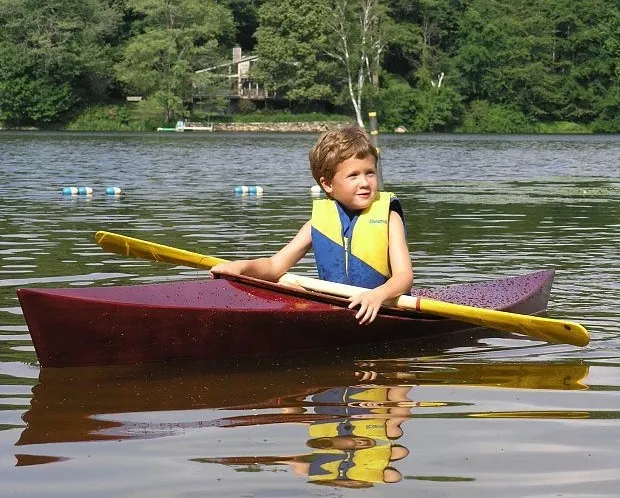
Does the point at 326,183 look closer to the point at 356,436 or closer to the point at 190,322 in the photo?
the point at 190,322

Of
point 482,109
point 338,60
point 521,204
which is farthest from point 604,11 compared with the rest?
point 521,204

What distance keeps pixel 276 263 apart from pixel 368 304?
26.9 inches

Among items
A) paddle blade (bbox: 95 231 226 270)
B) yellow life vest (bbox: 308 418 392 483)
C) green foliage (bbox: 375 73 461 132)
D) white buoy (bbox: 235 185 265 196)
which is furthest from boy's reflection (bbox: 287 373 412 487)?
green foliage (bbox: 375 73 461 132)

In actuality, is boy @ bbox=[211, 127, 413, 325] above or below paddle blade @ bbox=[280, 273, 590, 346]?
above

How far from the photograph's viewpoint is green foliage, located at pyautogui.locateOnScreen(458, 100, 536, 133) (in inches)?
3182

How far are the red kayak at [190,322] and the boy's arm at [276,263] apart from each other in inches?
6.1

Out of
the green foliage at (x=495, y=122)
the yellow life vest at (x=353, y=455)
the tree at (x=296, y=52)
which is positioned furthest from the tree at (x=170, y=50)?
the yellow life vest at (x=353, y=455)

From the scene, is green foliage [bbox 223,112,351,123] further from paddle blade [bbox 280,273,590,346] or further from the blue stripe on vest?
paddle blade [bbox 280,273,590,346]

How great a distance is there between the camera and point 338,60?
79875mm

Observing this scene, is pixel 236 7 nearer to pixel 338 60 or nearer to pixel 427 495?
pixel 338 60

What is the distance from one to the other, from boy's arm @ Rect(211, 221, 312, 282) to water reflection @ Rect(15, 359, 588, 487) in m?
0.52

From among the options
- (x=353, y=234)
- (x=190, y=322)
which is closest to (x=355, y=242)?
(x=353, y=234)

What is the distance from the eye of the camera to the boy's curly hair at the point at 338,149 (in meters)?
6.29

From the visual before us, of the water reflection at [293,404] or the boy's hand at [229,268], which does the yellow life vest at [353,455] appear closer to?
the water reflection at [293,404]
